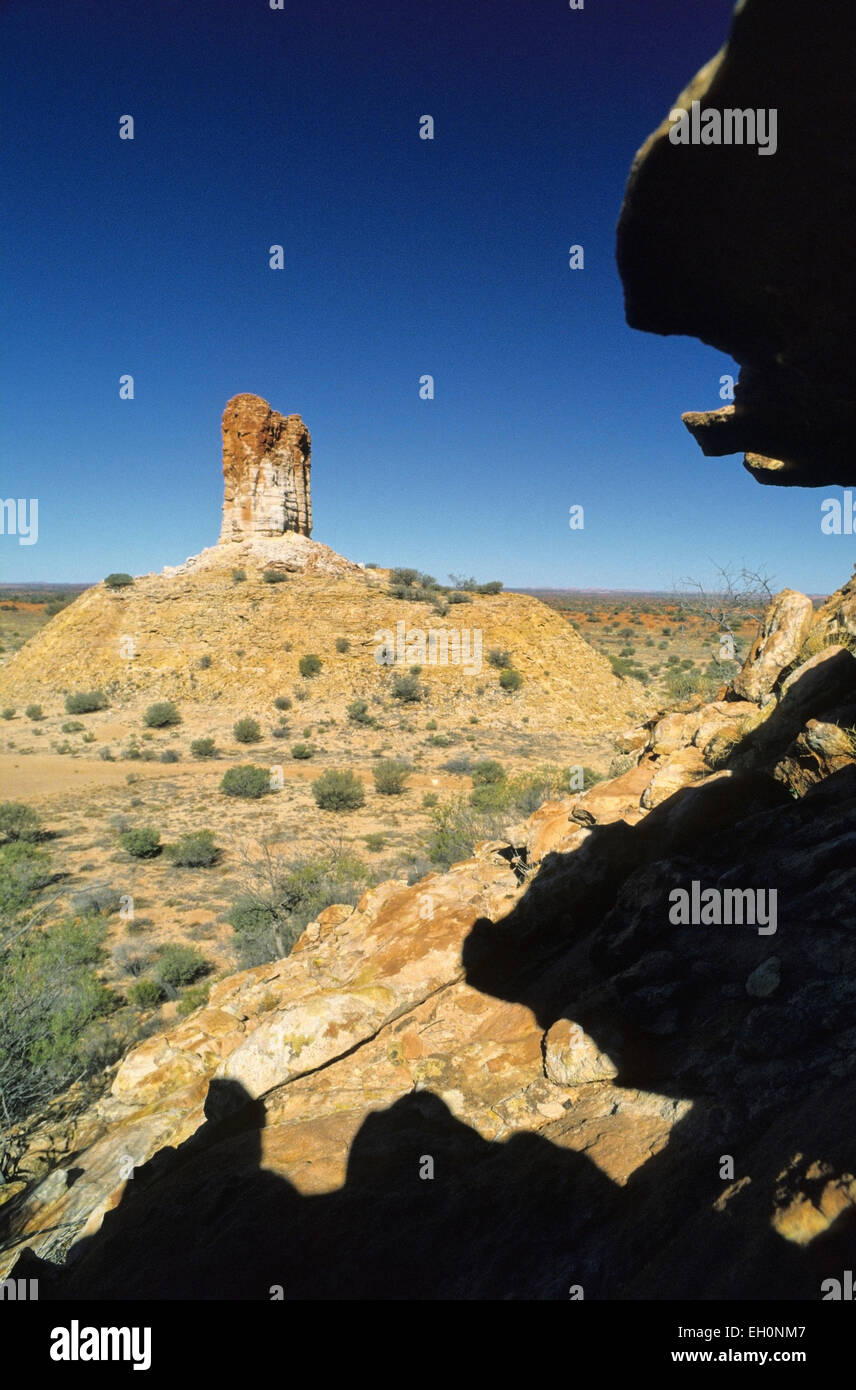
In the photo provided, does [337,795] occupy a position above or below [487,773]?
below

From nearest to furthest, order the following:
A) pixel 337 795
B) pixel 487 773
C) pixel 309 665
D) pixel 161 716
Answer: pixel 337 795
pixel 487 773
pixel 161 716
pixel 309 665

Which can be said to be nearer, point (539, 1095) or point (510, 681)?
point (539, 1095)

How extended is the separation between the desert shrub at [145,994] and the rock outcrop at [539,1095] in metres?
2.87

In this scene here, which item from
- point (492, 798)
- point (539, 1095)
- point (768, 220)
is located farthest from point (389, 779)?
point (768, 220)

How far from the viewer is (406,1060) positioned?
4047 millimetres

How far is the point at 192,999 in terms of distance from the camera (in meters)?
7.71

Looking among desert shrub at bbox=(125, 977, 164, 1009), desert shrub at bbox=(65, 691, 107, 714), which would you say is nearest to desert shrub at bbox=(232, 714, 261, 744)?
desert shrub at bbox=(65, 691, 107, 714)

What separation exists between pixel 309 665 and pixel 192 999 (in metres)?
21.4

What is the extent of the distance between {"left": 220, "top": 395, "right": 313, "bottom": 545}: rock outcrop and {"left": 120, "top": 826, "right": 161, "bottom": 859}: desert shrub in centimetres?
2597

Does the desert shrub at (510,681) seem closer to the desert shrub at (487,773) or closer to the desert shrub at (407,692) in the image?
the desert shrub at (407,692)

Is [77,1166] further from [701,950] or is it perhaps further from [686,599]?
[686,599]

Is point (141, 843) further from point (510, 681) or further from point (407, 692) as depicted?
point (510, 681)

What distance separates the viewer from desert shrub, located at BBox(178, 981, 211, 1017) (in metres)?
7.55
